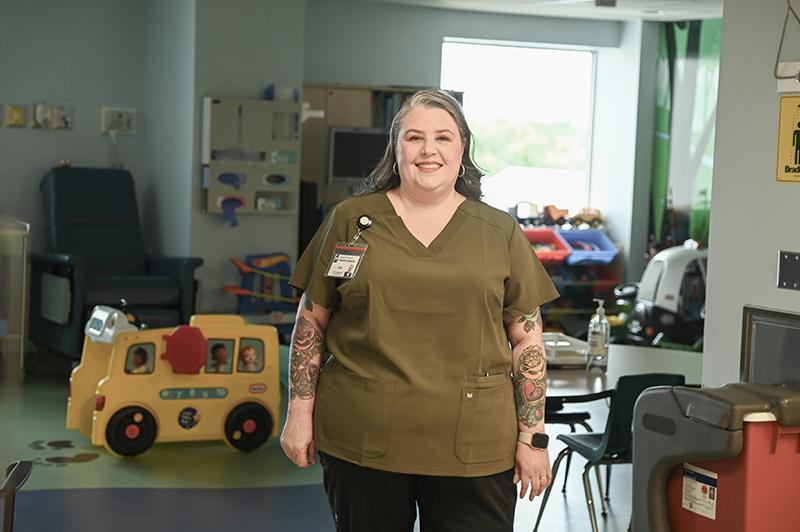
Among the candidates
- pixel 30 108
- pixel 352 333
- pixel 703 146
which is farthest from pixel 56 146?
pixel 352 333

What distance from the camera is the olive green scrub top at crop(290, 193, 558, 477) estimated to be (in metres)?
2.61

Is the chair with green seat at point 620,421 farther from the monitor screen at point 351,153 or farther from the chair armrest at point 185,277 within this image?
the monitor screen at point 351,153

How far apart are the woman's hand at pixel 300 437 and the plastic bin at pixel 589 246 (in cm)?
760

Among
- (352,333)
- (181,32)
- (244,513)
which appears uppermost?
(181,32)

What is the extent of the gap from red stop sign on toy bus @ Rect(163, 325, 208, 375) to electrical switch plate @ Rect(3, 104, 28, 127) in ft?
11.7

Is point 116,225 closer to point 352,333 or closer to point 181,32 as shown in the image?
point 181,32

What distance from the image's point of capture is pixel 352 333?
8.75ft

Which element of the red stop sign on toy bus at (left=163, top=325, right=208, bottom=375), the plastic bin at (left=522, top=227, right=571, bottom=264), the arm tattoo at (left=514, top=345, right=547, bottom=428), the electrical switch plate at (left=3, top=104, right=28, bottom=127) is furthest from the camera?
the plastic bin at (left=522, top=227, right=571, bottom=264)

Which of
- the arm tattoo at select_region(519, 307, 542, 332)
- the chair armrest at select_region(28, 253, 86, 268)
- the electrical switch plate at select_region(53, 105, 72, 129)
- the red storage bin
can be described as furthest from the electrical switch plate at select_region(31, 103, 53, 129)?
the red storage bin

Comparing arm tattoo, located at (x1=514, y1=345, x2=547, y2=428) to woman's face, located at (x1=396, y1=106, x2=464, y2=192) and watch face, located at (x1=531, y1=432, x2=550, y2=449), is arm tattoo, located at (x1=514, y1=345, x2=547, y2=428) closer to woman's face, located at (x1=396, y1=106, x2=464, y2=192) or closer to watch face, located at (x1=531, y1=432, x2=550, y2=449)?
watch face, located at (x1=531, y1=432, x2=550, y2=449)

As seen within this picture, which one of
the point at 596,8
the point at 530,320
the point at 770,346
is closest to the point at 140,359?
the point at 770,346

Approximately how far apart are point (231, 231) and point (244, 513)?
3.73 meters

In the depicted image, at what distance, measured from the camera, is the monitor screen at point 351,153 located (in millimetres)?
9320

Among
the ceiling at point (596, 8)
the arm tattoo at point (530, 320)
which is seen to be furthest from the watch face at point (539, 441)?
the ceiling at point (596, 8)
